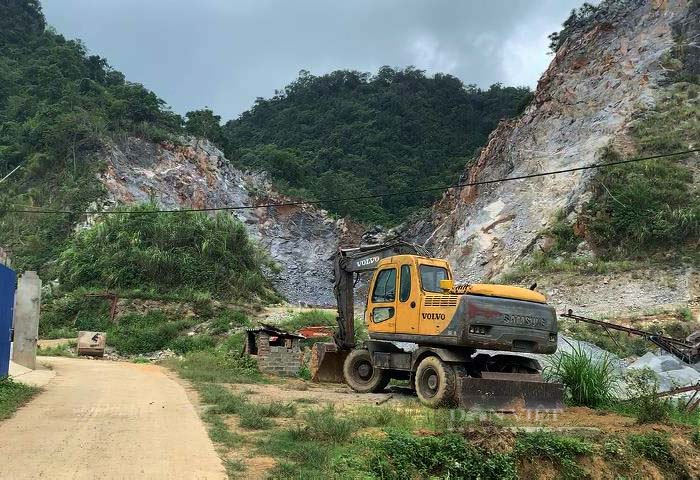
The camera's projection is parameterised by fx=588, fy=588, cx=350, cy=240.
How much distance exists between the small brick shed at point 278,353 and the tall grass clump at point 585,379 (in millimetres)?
7304

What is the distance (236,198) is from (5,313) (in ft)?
123

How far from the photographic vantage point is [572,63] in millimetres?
42625

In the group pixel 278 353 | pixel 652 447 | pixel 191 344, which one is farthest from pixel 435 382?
pixel 191 344

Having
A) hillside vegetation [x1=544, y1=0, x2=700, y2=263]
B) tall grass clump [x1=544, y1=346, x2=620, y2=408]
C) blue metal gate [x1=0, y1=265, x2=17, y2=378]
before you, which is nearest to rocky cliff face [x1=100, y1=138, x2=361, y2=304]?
hillside vegetation [x1=544, y1=0, x2=700, y2=263]

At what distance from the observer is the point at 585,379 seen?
10594 millimetres

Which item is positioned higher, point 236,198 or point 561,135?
point 561,135

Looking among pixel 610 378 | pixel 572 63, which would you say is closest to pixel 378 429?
pixel 610 378

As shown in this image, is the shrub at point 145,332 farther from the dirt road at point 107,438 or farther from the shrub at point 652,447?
the shrub at point 652,447

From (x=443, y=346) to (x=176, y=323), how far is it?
1868cm

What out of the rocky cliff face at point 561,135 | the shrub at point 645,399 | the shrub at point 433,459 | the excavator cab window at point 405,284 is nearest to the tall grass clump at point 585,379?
the shrub at point 645,399

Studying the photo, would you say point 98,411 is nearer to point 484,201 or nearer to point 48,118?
point 484,201

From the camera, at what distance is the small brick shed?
15859mm

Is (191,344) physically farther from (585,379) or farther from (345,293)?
(585,379)

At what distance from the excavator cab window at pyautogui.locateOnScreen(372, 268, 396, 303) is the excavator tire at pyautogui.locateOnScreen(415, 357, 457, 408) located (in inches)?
61.1
